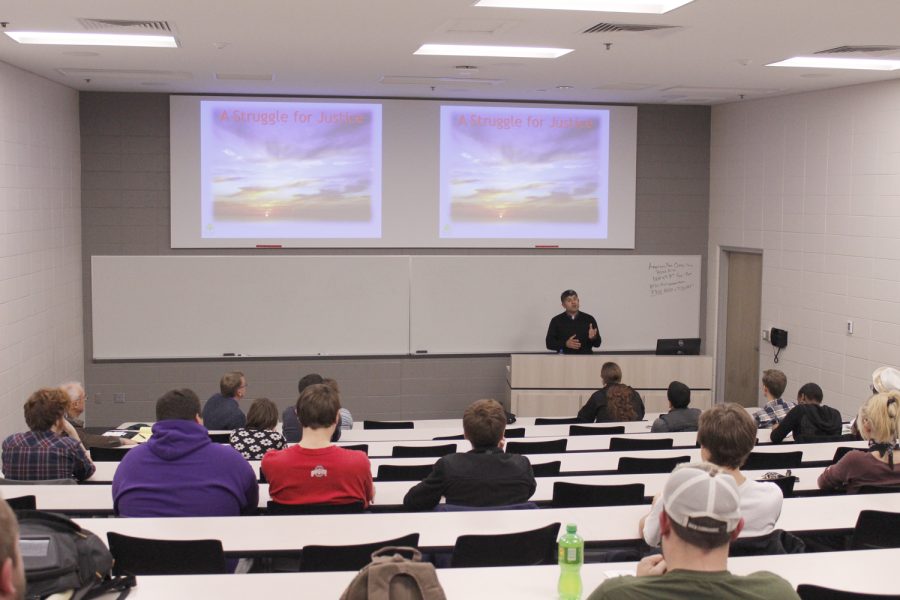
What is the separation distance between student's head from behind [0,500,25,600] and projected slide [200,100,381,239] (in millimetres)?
9060

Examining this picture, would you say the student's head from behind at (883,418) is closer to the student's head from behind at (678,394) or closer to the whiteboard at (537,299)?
the student's head from behind at (678,394)

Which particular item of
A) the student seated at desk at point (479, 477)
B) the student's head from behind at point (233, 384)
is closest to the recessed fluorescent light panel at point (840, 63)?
the student seated at desk at point (479, 477)

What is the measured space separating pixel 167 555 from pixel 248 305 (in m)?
7.27

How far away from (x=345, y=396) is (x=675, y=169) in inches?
185

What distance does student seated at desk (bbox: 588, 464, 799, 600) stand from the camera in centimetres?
215

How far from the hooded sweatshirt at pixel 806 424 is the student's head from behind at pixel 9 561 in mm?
5569

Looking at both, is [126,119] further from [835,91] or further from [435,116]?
[835,91]

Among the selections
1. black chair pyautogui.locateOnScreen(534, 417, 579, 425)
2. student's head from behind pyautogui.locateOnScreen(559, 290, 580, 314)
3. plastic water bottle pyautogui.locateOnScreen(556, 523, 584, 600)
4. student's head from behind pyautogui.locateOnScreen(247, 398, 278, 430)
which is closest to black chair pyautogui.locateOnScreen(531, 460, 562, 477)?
student's head from behind pyautogui.locateOnScreen(247, 398, 278, 430)

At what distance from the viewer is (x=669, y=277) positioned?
1138 centimetres

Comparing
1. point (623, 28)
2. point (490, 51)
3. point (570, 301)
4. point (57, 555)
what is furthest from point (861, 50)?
point (57, 555)

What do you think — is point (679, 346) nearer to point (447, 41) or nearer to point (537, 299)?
point (537, 299)

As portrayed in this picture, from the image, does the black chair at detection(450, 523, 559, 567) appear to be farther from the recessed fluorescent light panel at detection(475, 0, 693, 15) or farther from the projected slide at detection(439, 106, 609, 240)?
the projected slide at detection(439, 106, 609, 240)

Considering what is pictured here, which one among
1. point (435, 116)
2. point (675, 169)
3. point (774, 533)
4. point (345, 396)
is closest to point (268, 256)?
point (345, 396)

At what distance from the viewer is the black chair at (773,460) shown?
17.4 ft
